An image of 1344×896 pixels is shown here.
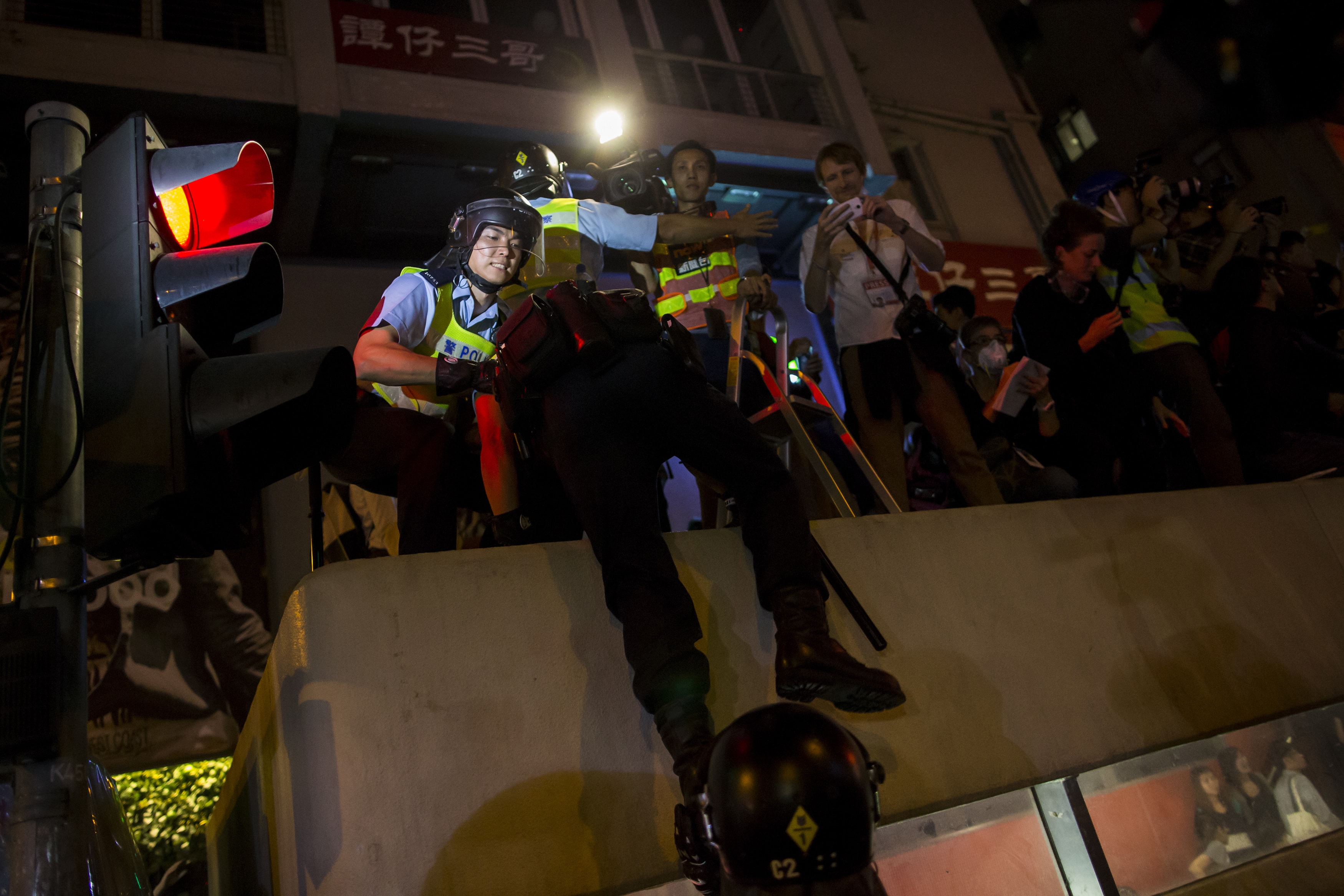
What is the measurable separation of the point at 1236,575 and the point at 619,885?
2.58m

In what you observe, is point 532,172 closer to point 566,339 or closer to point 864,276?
point 864,276

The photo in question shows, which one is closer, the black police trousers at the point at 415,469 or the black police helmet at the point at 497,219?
the black police trousers at the point at 415,469

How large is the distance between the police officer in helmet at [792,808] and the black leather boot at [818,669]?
1.22 feet

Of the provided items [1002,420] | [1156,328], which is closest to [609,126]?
[1002,420]

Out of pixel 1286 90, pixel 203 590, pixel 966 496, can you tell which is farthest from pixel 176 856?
pixel 1286 90

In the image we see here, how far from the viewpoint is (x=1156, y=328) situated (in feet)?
12.3

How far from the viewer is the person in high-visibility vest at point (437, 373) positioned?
7.89ft

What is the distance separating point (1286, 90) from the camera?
1.08 meters

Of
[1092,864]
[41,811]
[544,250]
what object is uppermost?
[544,250]

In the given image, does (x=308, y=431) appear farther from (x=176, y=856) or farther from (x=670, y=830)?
(x=176, y=856)

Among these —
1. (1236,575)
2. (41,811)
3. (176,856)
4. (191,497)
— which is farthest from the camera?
(176,856)

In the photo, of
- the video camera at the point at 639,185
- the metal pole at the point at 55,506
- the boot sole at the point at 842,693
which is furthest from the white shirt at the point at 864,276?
the metal pole at the point at 55,506

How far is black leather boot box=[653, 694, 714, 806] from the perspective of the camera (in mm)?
1566

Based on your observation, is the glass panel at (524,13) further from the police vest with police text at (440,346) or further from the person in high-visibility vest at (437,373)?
the police vest with police text at (440,346)
